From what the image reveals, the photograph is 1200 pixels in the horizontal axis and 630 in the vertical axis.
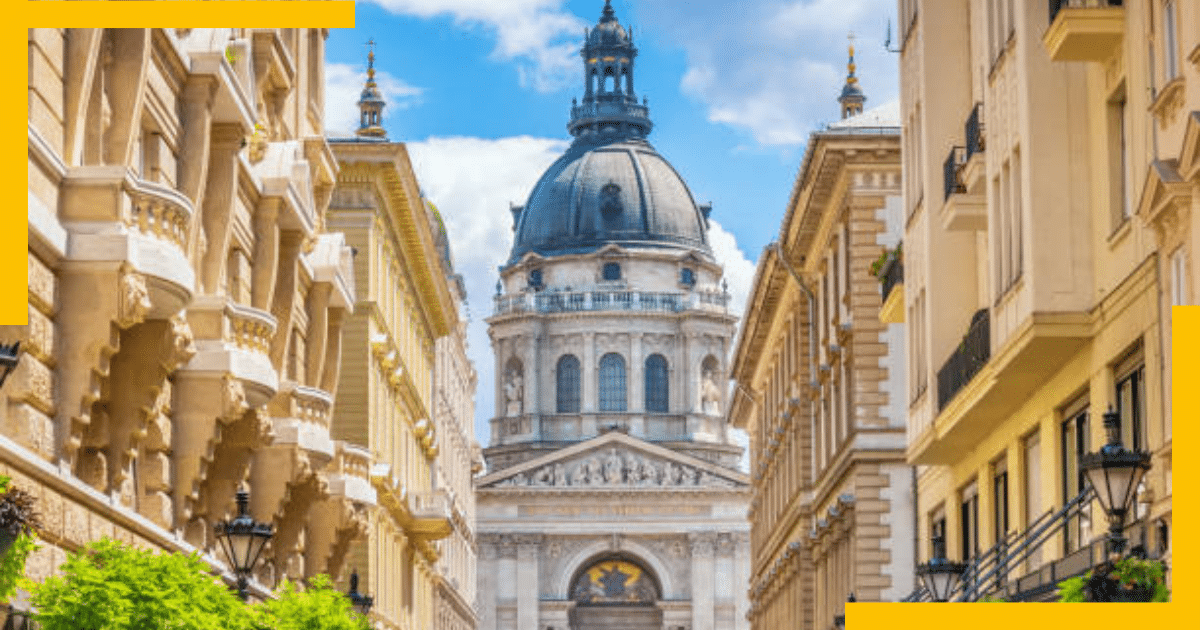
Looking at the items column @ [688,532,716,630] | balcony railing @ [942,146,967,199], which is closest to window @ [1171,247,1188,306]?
balcony railing @ [942,146,967,199]

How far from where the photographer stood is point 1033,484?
2908 centimetres

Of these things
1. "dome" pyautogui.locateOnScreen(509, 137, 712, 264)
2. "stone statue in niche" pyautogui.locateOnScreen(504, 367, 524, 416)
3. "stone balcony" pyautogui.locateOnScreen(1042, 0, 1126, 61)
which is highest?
"dome" pyautogui.locateOnScreen(509, 137, 712, 264)

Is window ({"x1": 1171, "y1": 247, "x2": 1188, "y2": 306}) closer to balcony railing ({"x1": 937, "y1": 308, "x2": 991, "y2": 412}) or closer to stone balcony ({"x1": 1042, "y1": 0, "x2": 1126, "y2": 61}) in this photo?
stone balcony ({"x1": 1042, "y1": 0, "x2": 1126, "y2": 61})

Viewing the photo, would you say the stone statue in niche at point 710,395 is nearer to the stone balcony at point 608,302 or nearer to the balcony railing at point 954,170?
the stone balcony at point 608,302

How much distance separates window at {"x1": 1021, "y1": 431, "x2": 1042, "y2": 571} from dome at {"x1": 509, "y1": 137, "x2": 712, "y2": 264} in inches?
5383

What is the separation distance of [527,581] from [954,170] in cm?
11814

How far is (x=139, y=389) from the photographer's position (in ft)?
69.8

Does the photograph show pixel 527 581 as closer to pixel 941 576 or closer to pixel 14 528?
pixel 941 576

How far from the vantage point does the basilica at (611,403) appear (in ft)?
482

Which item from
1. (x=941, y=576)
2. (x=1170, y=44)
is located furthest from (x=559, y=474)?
(x=1170, y=44)

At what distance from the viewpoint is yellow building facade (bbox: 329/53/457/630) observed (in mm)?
49906

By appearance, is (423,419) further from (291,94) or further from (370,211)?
(291,94)

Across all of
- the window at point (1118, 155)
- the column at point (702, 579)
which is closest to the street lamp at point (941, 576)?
the window at point (1118, 155)

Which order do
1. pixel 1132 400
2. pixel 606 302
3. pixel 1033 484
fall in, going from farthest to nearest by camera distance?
pixel 606 302 < pixel 1033 484 < pixel 1132 400
